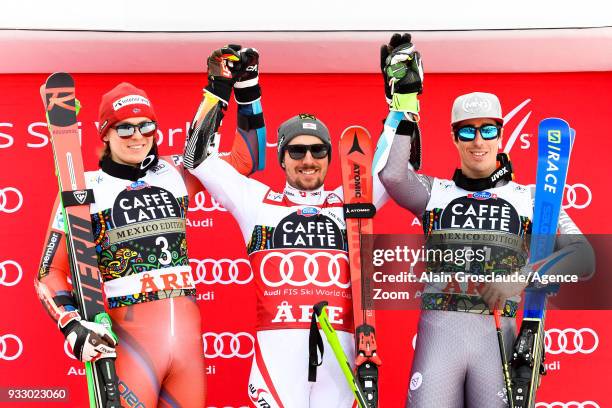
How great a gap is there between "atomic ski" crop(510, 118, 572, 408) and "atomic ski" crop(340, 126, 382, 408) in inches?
24.9

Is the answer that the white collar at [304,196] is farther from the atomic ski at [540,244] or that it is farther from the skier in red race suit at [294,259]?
the atomic ski at [540,244]

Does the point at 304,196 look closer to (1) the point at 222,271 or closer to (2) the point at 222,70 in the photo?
(2) the point at 222,70

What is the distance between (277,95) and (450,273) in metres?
1.63

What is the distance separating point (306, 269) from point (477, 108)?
110 cm

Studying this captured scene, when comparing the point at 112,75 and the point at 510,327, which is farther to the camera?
the point at 112,75

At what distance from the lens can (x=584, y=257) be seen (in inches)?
145

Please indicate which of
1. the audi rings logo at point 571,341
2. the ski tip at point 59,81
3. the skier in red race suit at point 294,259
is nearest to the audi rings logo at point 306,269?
the skier in red race suit at point 294,259

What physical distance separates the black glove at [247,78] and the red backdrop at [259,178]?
79cm

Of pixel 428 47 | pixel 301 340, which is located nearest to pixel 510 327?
pixel 301 340

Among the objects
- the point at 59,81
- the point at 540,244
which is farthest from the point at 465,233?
the point at 59,81

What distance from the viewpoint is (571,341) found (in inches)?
184

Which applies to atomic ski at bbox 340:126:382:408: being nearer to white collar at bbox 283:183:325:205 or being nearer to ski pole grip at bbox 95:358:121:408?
white collar at bbox 283:183:325:205

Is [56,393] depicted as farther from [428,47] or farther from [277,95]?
[428,47]

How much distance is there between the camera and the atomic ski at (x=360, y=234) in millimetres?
3496
